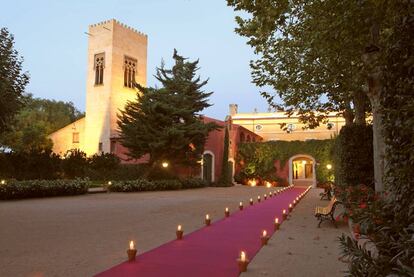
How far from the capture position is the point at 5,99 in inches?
567

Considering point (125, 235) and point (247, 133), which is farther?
point (247, 133)

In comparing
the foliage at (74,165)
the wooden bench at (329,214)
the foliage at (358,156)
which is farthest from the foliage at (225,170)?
the wooden bench at (329,214)

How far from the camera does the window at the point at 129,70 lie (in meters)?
40.7

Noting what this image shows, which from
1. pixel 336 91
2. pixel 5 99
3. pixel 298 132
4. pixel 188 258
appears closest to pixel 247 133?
pixel 298 132

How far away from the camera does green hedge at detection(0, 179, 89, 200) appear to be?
16531 millimetres

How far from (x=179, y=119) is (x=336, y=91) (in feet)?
47.0

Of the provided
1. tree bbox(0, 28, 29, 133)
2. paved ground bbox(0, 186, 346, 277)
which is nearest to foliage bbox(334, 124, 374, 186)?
paved ground bbox(0, 186, 346, 277)

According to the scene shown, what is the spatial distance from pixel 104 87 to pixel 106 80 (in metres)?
0.80

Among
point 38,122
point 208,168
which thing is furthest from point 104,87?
point 208,168

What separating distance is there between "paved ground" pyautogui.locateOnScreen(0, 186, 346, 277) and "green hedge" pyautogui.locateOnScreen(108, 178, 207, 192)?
31.7ft

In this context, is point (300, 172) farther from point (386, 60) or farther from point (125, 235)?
point (386, 60)

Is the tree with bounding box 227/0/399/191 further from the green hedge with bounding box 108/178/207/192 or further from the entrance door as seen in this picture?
the entrance door

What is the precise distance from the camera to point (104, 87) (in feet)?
129

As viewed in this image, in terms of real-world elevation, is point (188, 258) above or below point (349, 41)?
below
